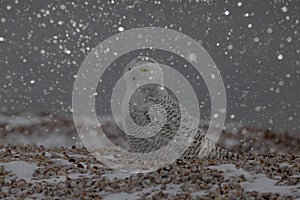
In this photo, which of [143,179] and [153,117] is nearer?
[143,179]

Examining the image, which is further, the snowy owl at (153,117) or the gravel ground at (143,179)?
the snowy owl at (153,117)

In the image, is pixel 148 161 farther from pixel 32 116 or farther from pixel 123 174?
pixel 32 116

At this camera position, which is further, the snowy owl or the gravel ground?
the snowy owl

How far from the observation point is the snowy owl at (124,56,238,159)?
4.94 m

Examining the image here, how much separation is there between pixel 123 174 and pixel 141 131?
60 centimetres

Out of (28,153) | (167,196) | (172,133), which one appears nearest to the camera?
(167,196)

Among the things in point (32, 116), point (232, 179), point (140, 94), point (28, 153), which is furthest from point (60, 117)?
point (232, 179)

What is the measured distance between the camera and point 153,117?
196 inches

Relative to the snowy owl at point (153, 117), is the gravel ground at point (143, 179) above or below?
below

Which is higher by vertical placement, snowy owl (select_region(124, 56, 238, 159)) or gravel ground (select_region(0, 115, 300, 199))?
snowy owl (select_region(124, 56, 238, 159))

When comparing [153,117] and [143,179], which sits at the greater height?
[153,117]

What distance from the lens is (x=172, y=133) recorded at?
4883 millimetres

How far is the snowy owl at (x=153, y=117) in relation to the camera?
194 inches

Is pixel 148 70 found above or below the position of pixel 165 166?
above
